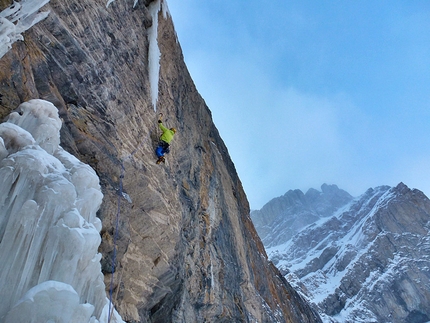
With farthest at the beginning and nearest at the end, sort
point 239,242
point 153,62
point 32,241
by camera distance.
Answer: point 239,242 → point 153,62 → point 32,241

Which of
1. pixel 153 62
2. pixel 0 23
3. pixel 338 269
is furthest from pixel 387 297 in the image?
pixel 0 23

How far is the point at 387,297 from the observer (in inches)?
3250

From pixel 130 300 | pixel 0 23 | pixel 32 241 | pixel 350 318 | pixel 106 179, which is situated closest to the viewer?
pixel 32 241

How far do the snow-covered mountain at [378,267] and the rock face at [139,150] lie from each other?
219ft

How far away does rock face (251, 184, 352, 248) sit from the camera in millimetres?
158375

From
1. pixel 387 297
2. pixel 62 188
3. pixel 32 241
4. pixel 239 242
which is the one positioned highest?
pixel 387 297

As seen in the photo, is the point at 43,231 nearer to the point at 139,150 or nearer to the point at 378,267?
the point at 139,150

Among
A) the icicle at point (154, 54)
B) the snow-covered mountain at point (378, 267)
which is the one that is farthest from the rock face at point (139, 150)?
the snow-covered mountain at point (378, 267)

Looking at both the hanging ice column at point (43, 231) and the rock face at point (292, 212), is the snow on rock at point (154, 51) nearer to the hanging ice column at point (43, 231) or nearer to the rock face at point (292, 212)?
the hanging ice column at point (43, 231)

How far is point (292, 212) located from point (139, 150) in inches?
6652

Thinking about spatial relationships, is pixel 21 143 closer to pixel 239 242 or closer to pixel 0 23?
pixel 0 23

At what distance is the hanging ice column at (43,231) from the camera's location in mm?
4555

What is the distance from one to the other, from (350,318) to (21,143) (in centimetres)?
8734

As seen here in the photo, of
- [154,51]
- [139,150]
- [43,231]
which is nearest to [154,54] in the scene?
[154,51]
